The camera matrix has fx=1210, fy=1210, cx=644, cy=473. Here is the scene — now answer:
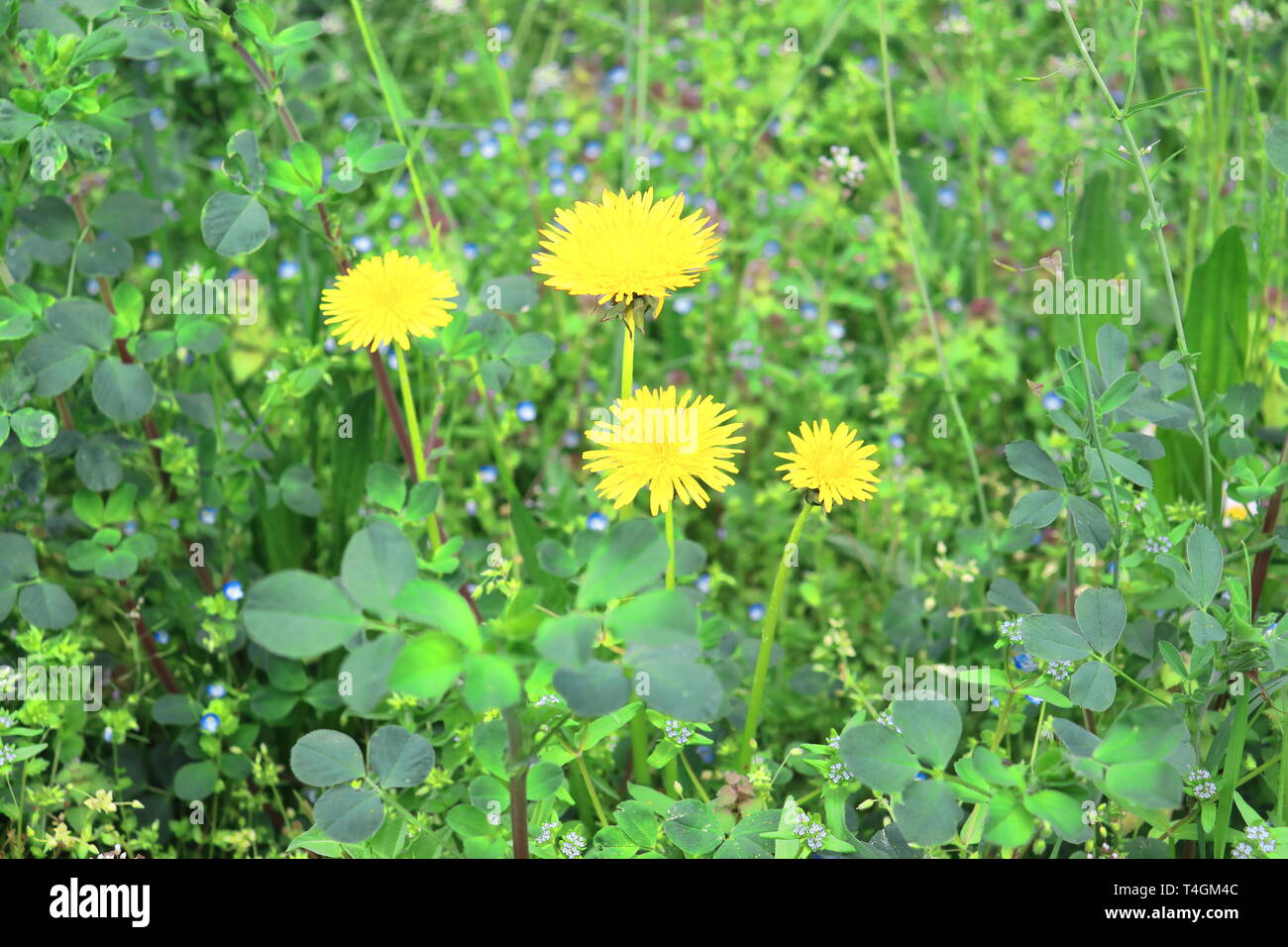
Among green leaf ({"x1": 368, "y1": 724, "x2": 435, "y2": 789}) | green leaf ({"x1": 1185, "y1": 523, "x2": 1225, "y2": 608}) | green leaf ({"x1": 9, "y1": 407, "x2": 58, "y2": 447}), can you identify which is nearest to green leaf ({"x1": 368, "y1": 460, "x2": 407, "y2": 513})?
green leaf ({"x1": 368, "y1": 724, "x2": 435, "y2": 789})

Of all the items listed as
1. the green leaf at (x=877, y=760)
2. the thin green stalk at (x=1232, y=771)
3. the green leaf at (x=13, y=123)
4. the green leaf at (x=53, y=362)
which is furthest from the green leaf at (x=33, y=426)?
the thin green stalk at (x=1232, y=771)

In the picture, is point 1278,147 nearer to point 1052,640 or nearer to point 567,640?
point 1052,640

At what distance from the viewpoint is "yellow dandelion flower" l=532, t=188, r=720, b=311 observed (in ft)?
3.75

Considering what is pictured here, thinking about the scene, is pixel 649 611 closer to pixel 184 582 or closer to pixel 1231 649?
pixel 1231 649

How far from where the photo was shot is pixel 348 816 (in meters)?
1.14

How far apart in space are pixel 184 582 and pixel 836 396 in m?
1.15

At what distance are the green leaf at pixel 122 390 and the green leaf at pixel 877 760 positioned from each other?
1.02 m

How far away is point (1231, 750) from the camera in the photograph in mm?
1290

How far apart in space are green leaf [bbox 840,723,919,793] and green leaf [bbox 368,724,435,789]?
411 millimetres

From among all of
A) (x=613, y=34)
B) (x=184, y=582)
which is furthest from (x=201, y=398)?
(x=613, y=34)

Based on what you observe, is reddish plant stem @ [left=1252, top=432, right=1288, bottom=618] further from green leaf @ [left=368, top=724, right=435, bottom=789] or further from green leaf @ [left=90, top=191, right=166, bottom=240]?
green leaf @ [left=90, top=191, right=166, bottom=240]

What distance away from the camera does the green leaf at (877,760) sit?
3.51ft

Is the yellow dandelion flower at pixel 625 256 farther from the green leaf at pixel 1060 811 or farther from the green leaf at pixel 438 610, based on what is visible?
the green leaf at pixel 1060 811

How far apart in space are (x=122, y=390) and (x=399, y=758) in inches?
27.7
